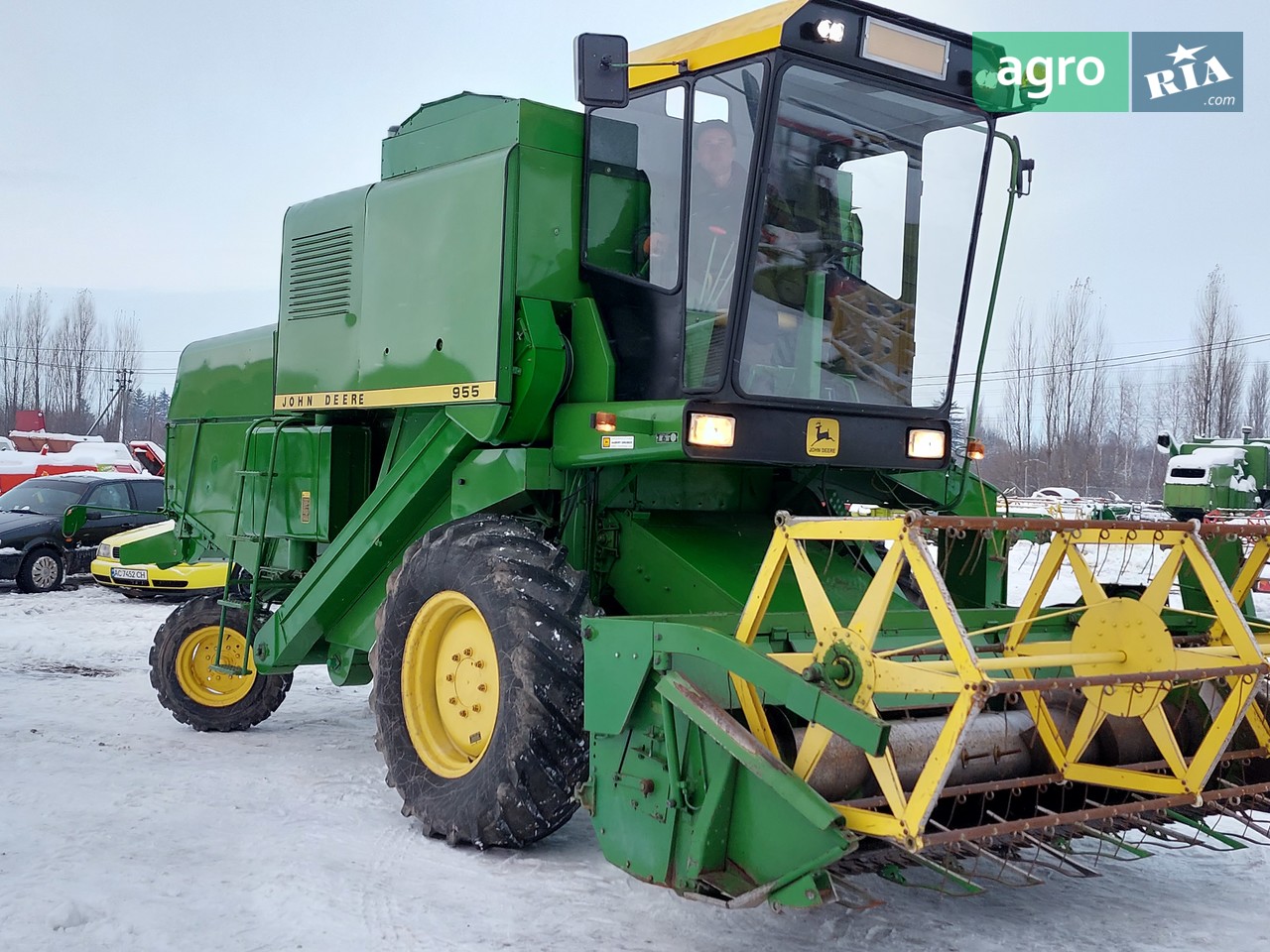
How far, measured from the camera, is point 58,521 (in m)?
16.5

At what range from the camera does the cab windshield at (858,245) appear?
5.12 m

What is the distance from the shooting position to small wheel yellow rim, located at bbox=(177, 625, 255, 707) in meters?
7.77

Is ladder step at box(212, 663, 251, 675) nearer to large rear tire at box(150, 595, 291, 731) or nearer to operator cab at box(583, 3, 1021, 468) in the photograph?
large rear tire at box(150, 595, 291, 731)

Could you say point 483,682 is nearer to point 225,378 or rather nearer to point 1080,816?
point 1080,816

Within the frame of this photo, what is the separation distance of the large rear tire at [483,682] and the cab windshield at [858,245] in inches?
48.4

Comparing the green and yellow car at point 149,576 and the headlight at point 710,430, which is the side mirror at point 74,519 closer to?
the headlight at point 710,430

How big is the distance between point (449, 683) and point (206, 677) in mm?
3003

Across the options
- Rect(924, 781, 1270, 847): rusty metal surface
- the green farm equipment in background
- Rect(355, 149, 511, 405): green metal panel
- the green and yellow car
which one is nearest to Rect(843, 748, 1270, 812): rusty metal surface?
Rect(924, 781, 1270, 847): rusty metal surface

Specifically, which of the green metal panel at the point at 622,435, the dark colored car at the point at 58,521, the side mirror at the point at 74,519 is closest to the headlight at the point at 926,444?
the green metal panel at the point at 622,435

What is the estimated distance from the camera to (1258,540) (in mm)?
4902

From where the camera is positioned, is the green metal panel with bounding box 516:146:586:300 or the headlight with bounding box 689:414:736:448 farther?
the green metal panel with bounding box 516:146:586:300

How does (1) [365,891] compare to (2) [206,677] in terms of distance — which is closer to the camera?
(1) [365,891]

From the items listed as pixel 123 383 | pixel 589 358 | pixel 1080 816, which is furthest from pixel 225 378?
pixel 123 383

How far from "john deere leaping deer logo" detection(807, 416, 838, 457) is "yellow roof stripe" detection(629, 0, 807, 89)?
5.11ft
